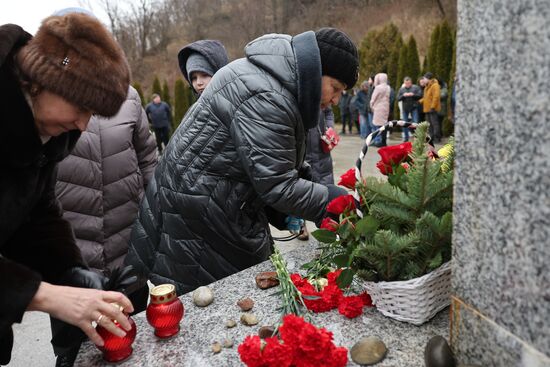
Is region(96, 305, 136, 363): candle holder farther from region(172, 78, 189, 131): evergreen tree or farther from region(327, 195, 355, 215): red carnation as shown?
region(172, 78, 189, 131): evergreen tree

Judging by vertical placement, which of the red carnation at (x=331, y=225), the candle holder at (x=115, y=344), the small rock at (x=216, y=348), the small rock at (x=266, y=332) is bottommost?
the small rock at (x=216, y=348)

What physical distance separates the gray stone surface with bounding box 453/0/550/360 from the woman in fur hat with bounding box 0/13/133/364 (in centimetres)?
80

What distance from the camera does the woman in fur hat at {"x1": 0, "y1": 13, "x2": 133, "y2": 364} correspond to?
1028 mm

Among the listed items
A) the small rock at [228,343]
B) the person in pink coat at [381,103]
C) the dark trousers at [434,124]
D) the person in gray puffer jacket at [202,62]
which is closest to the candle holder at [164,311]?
the small rock at [228,343]

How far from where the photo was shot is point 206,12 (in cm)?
3484

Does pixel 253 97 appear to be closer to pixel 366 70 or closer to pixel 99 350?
pixel 99 350

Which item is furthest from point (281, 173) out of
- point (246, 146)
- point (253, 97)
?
point (253, 97)

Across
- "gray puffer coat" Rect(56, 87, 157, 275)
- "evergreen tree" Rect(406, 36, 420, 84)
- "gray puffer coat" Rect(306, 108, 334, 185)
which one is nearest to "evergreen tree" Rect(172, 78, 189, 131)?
"evergreen tree" Rect(406, 36, 420, 84)

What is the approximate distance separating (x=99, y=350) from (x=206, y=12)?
36.5m

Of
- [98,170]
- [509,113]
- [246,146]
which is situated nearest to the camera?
[509,113]

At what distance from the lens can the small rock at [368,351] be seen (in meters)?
1.06

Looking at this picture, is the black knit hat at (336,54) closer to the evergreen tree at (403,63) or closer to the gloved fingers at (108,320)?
the gloved fingers at (108,320)

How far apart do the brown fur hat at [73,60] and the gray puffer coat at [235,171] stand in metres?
0.56

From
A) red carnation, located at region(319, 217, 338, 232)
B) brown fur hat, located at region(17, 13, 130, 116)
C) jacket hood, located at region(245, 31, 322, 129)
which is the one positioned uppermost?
brown fur hat, located at region(17, 13, 130, 116)
